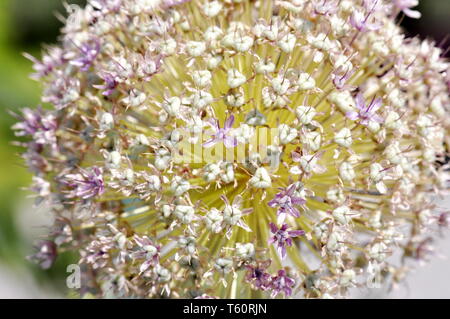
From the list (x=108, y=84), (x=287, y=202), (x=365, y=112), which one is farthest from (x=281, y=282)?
(x=108, y=84)

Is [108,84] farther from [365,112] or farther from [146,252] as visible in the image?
[365,112]

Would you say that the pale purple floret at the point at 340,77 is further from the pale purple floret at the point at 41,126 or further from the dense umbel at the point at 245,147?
the pale purple floret at the point at 41,126

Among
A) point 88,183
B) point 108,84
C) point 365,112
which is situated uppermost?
point 108,84

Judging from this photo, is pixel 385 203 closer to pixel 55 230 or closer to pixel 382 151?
pixel 382 151

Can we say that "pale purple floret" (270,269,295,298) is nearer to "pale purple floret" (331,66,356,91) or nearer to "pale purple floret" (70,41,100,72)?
"pale purple floret" (331,66,356,91)

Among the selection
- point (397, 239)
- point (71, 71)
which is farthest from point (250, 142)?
point (71, 71)
